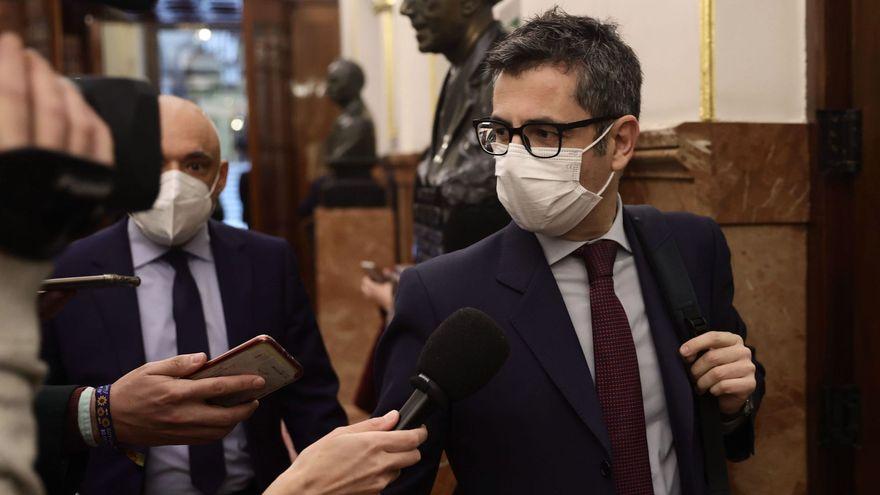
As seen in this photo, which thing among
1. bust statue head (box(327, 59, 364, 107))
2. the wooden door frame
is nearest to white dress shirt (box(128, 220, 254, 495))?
the wooden door frame

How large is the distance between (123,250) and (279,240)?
43cm

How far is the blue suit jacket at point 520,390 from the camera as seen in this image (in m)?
1.73

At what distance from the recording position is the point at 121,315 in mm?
2295

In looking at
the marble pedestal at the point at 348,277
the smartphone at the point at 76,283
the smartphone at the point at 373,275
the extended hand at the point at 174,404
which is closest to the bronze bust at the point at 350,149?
the marble pedestal at the point at 348,277

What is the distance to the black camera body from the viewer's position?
879 mm

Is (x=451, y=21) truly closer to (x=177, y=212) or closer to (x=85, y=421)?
(x=177, y=212)

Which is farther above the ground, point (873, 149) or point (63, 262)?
point (873, 149)

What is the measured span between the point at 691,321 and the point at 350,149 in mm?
5497

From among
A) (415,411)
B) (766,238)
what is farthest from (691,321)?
(766,238)

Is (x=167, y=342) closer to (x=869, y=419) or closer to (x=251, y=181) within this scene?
(x=869, y=419)

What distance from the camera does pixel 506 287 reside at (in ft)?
6.11

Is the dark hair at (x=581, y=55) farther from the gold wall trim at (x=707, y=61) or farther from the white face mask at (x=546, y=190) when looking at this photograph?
the gold wall trim at (x=707, y=61)

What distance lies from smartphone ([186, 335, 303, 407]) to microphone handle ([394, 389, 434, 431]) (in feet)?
1.27

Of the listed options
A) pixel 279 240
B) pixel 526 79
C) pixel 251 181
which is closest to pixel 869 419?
pixel 526 79
